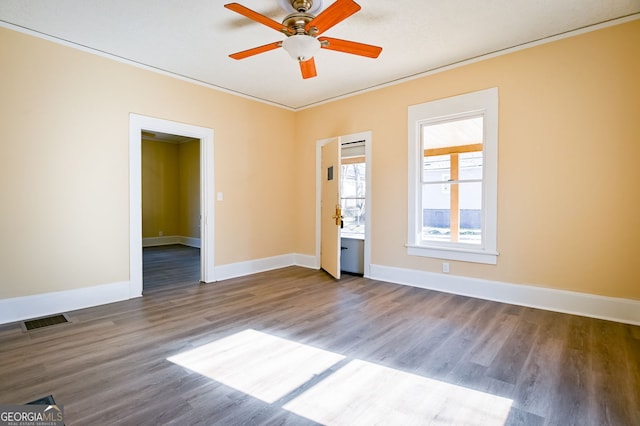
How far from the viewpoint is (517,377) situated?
2098mm

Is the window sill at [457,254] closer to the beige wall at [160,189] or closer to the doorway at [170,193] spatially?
the doorway at [170,193]

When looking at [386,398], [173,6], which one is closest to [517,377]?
[386,398]

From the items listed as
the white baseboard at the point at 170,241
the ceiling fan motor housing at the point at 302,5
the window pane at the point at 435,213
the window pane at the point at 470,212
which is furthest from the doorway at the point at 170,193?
the ceiling fan motor housing at the point at 302,5

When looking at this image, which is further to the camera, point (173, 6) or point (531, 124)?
point (531, 124)

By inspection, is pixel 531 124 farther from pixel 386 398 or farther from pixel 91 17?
pixel 91 17

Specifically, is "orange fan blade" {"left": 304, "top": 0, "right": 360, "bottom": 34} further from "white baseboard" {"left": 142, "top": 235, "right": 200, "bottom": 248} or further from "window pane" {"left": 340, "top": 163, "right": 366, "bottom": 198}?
"white baseboard" {"left": 142, "top": 235, "right": 200, "bottom": 248}

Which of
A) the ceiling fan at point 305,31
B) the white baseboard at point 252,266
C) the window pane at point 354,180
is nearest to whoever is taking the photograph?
the ceiling fan at point 305,31

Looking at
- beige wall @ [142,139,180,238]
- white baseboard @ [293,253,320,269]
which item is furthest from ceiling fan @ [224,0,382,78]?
beige wall @ [142,139,180,238]

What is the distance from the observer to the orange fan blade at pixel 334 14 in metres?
2.16

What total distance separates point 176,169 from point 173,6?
6.63 meters

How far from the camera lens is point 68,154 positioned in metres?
3.40

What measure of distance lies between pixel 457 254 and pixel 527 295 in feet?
2.74

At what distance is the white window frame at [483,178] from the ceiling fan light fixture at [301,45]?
215 centimetres

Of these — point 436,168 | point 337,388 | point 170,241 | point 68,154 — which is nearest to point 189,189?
point 170,241
